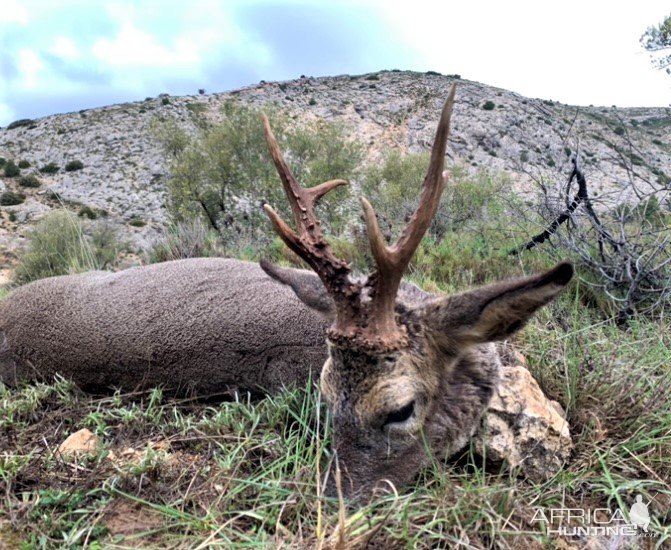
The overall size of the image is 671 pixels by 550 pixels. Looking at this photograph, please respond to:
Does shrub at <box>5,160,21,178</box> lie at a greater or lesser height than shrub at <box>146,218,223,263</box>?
greater

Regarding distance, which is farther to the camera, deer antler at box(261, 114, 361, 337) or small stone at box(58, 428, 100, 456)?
small stone at box(58, 428, 100, 456)

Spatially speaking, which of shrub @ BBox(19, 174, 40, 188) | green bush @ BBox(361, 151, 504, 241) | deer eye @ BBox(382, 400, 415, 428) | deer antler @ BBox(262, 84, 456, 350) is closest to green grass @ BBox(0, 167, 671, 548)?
deer eye @ BBox(382, 400, 415, 428)

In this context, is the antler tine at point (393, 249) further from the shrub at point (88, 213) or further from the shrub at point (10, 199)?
the shrub at point (10, 199)

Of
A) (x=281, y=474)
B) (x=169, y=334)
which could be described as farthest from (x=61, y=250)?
(x=281, y=474)

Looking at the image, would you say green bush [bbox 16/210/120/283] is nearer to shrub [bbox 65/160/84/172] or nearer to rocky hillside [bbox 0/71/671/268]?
rocky hillside [bbox 0/71/671/268]

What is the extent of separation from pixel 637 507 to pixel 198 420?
97.0 inches

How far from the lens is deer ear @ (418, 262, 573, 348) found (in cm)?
217

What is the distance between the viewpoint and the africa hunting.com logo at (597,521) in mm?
2361

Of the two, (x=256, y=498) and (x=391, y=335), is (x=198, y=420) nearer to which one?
(x=256, y=498)

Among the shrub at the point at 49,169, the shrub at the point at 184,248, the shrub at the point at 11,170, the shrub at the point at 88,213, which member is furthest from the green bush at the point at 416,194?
the shrub at the point at 49,169

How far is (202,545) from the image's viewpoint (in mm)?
2139

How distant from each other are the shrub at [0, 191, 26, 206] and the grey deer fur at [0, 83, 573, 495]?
118 feet

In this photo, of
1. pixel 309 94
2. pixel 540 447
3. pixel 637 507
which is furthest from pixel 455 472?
pixel 309 94

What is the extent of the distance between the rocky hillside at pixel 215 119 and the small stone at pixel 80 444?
3046 centimetres
